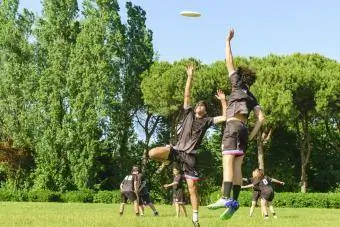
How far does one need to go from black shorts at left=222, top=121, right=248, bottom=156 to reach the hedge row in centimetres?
3400

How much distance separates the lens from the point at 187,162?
13.0 metres

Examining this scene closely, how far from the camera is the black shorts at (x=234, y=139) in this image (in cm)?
1000

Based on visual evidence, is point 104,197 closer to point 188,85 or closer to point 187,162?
point 187,162

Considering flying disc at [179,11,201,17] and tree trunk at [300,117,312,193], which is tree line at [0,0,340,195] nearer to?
tree trunk at [300,117,312,193]

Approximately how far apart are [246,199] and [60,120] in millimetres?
18874

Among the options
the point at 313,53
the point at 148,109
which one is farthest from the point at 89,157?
→ the point at 313,53

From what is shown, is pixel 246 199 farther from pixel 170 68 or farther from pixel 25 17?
pixel 25 17

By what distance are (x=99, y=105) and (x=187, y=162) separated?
40.0m

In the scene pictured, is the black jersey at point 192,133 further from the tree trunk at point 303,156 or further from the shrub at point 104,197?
the tree trunk at point 303,156

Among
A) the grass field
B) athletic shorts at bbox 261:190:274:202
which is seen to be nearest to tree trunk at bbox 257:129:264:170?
athletic shorts at bbox 261:190:274:202

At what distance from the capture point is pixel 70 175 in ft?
173

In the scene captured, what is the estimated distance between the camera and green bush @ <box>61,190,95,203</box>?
47469mm

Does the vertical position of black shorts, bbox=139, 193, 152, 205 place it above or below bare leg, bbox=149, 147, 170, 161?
below

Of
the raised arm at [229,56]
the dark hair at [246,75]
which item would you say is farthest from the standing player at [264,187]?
the raised arm at [229,56]
